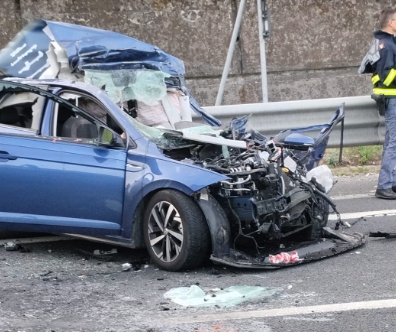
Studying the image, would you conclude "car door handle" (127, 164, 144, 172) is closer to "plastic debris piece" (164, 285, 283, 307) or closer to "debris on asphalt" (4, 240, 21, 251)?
"plastic debris piece" (164, 285, 283, 307)

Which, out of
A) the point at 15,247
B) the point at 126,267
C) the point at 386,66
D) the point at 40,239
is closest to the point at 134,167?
the point at 126,267

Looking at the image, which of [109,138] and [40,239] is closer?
[109,138]

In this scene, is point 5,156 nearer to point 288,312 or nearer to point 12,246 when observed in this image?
point 12,246

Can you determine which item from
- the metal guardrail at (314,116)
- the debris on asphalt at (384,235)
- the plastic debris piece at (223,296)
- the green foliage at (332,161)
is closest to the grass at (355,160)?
the green foliage at (332,161)

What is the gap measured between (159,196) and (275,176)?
2.93 ft

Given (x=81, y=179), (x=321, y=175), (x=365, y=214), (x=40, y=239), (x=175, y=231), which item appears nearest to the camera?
(x=175, y=231)

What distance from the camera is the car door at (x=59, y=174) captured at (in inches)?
257

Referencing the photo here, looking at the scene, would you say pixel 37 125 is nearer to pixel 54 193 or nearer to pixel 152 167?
pixel 54 193

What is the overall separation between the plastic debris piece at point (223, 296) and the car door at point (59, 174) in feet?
3.26

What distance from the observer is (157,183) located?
20.9 ft

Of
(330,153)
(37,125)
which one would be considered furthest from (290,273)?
(330,153)

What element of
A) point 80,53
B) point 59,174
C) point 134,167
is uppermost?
point 80,53

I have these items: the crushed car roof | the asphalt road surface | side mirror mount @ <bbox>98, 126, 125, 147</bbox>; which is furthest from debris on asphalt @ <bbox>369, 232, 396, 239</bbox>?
the crushed car roof

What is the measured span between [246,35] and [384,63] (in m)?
4.97
